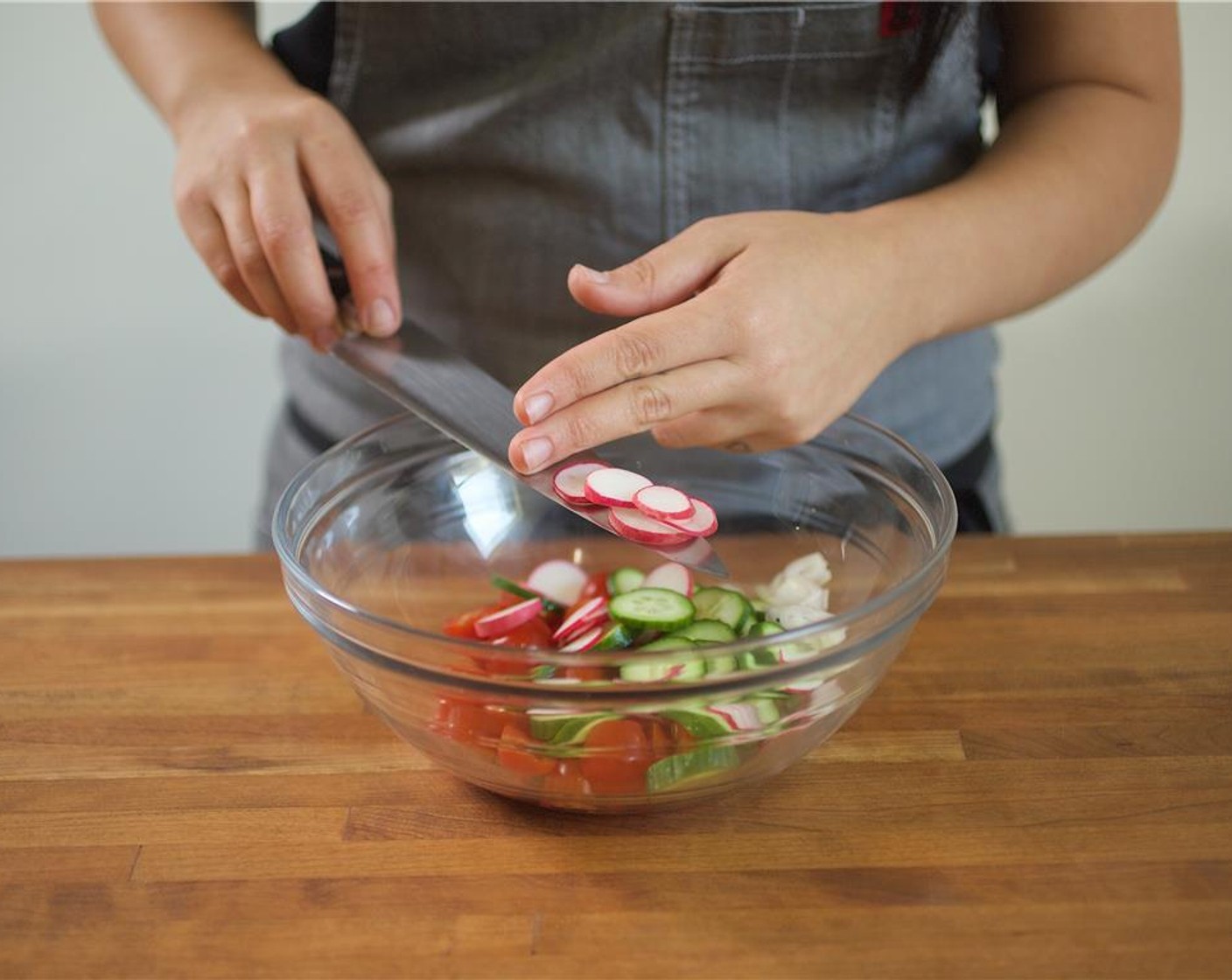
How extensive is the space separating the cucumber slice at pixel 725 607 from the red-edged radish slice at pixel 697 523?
0.04 metres

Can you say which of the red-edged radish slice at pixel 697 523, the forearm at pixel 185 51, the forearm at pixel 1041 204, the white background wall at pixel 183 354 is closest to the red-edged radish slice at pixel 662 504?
the red-edged radish slice at pixel 697 523

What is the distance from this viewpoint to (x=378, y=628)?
26.2 inches

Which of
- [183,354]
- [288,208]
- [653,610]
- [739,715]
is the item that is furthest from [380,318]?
[183,354]

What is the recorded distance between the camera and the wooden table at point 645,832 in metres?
0.65

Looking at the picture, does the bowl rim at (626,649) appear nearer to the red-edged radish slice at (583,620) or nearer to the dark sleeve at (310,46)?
the red-edged radish slice at (583,620)

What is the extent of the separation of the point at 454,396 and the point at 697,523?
0.62 ft

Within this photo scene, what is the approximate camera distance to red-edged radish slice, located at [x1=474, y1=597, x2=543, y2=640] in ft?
2.62

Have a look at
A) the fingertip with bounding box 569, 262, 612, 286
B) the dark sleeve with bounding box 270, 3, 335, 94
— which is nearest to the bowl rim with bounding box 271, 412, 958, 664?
the fingertip with bounding box 569, 262, 612, 286

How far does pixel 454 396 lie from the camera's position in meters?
0.85

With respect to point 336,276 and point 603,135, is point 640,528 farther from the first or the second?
point 603,135

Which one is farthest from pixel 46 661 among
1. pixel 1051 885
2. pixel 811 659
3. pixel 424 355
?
pixel 1051 885

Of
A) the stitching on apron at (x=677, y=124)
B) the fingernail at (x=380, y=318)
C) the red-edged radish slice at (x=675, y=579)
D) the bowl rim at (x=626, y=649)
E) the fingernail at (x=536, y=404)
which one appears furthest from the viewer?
the stitching on apron at (x=677, y=124)

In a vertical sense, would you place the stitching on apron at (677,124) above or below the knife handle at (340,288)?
above

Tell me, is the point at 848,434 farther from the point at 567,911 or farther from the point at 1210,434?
the point at 1210,434
